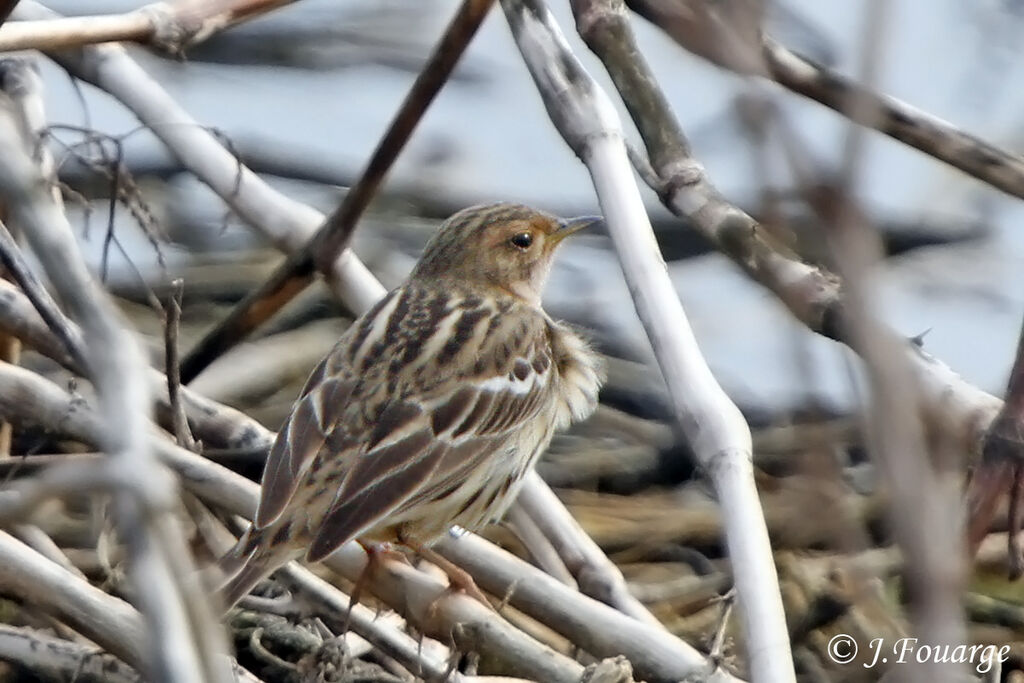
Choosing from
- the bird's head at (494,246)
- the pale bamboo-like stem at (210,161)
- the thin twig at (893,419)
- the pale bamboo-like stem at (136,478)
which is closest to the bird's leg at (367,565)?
the pale bamboo-like stem at (210,161)

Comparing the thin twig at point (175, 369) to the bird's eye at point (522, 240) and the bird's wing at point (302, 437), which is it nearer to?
Answer: the bird's wing at point (302, 437)

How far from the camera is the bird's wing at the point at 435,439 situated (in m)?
4.27

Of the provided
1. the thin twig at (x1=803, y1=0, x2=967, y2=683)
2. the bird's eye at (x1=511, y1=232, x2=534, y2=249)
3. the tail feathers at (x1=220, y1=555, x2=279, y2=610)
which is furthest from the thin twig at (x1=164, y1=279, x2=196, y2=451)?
the thin twig at (x1=803, y1=0, x2=967, y2=683)

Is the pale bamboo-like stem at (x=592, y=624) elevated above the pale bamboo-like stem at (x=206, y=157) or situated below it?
below

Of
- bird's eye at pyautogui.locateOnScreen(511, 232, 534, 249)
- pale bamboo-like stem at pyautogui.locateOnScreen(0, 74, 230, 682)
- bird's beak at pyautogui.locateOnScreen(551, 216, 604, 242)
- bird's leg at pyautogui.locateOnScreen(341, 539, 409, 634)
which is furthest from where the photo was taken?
bird's eye at pyautogui.locateOnScreen(511, 232, 534, 249)

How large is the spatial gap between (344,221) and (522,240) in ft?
3.22

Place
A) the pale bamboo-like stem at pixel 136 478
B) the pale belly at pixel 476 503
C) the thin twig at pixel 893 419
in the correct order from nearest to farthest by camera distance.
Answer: the thin twig at pixel 893 419, the pale bamboo-like stem at pixel 136 478, the pale belly at pixel 476 503

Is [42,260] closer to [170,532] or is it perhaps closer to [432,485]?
[170,532]

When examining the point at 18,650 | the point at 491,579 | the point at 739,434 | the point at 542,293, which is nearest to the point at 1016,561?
the point at 739,434

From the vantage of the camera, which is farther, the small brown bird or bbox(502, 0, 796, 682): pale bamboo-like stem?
the small brown bird

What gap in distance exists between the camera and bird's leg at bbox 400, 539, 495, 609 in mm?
4230

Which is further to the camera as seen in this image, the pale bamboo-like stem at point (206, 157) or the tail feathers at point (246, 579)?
the pale bamboo-like stem at point (206, 157)

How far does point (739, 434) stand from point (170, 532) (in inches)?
70.6

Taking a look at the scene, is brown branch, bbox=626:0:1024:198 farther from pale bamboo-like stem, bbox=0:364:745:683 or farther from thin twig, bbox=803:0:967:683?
pale bamboo-like stem, bbox=0:364:745:683
